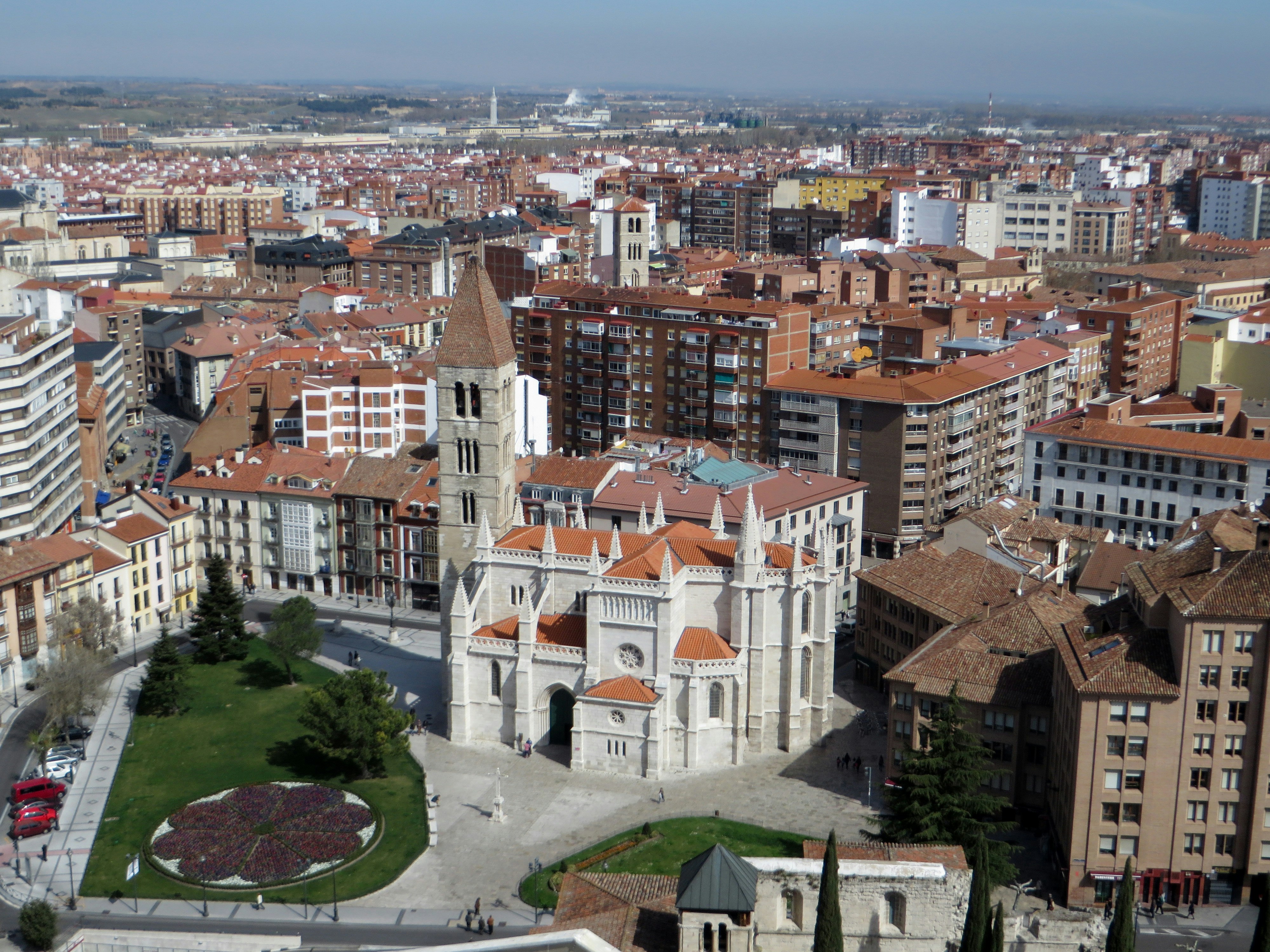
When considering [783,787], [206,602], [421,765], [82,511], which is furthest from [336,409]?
[783,787]

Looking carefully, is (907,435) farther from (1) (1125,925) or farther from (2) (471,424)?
(1) (1125,925)

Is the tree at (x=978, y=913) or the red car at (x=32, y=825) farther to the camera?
the red car at (x=32, y=825)

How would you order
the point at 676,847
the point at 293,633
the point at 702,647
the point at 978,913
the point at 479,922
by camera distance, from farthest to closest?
1. the point at 293,633
2. the point at 702,647
3. the point at 676,847
4. the point at 479,922
5. the point at 978,913

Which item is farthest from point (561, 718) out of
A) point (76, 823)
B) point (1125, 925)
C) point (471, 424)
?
point (1125, 925)

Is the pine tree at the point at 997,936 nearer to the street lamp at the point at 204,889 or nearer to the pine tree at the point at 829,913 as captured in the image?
the pine tree at the point at 829,913

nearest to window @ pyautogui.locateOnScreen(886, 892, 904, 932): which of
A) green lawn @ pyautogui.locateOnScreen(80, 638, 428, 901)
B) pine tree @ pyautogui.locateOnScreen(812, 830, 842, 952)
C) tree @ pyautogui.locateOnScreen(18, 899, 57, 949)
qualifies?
pine tree @ pyautogui.locateOnScreen(812, 830, 842, 952)

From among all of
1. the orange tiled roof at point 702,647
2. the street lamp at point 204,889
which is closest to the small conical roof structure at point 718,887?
the street lamp at point 204,889

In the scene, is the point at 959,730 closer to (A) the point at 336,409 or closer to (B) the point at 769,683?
(B) the point at 769,683
